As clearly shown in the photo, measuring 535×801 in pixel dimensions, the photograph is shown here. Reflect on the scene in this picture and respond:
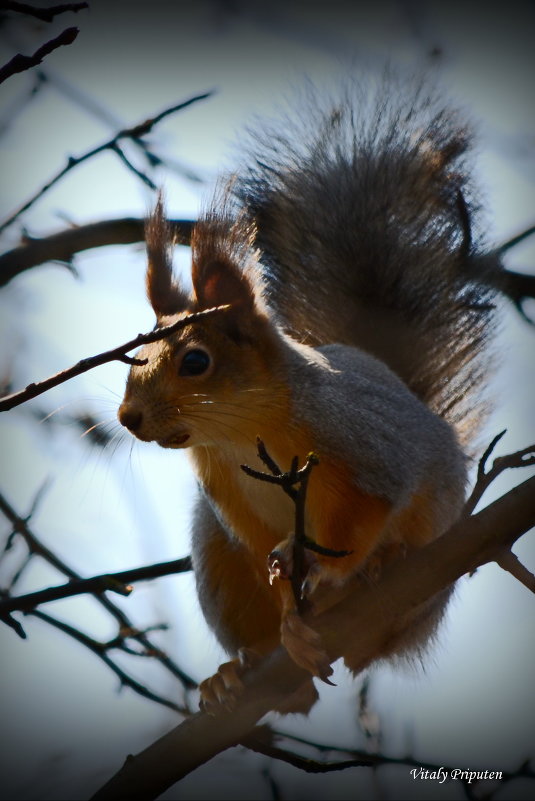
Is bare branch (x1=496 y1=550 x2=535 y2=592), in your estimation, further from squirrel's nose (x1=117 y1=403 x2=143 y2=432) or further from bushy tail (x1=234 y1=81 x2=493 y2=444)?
bushy tail (x1=234 y1=81 x2=493 y2=444)

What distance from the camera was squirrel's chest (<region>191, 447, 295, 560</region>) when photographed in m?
2.13

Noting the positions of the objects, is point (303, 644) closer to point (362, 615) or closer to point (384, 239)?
point (362, 615)

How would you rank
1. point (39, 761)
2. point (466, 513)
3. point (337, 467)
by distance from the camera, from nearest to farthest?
point (466, 513) < point (337, 467) < point (39, 761)

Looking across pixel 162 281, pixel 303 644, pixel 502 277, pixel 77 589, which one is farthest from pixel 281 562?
pixel 502 277

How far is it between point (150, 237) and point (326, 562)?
0.94 metres

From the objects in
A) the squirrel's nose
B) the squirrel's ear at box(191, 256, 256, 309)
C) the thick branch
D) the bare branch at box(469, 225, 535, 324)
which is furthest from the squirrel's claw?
the bare branch at box(469, 225, 535, 324)

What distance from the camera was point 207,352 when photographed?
6.89 feet

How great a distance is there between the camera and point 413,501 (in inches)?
87.8

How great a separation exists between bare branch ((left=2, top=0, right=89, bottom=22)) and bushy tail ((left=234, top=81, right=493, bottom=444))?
A: 1739 millimetres

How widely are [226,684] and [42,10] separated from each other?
1.49 metres

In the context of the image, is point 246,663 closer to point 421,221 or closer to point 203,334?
point 203,334

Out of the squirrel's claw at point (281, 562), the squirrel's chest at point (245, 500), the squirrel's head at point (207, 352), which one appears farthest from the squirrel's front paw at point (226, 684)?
the squirrel's head at point (207, 352)

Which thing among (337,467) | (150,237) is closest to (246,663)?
(337,467)

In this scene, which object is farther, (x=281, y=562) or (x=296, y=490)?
(x=281, y=562)
